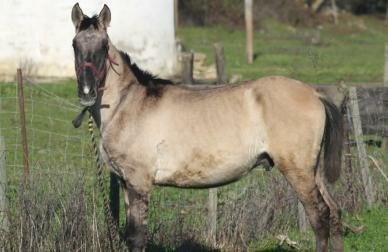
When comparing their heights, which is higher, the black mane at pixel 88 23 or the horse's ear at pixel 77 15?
the horse's ear at pixel 77 15

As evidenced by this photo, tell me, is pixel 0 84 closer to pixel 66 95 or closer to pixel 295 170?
pixel 66 95

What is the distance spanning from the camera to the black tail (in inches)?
332

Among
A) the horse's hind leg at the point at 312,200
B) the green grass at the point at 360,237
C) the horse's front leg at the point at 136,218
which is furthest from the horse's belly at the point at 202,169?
the green grass at the point at 360,237

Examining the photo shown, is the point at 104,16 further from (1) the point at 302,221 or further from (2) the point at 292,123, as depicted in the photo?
(1) the point at 302,221

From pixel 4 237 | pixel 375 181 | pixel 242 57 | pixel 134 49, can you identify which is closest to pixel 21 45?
pixel 134 49

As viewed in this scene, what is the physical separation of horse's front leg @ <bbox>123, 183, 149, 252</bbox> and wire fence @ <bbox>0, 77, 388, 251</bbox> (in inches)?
18.7

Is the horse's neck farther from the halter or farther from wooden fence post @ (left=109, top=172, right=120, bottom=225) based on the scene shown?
wooden fence post @ (left=109, top=172, right=120, bottom=225)

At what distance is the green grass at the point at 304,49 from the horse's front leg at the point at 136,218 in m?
5.54

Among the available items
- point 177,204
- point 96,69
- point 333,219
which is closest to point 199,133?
point 96,69

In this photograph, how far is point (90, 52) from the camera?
317 inches

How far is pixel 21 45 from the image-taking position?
24.0m

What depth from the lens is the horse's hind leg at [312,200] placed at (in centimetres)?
816

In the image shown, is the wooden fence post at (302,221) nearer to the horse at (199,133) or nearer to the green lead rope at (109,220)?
the horse at (199,133)

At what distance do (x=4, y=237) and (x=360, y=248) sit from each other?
3.61 meters
